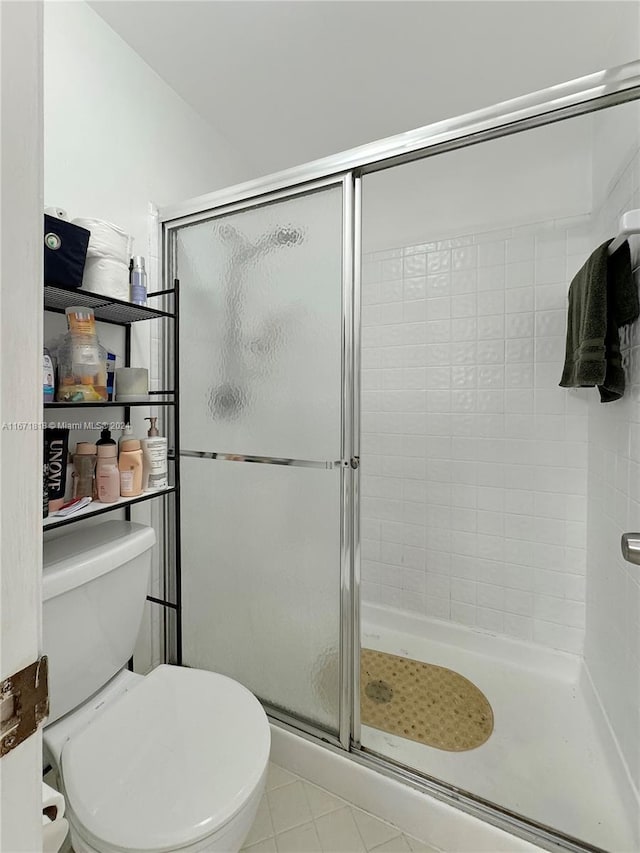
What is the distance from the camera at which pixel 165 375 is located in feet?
5.11

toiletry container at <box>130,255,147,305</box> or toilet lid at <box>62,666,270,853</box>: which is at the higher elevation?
toiletry container at <box>130,255,147,305</box>

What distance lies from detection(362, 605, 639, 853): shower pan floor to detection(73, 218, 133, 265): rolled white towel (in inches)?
65.3

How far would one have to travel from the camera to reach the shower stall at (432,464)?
4.00 ft

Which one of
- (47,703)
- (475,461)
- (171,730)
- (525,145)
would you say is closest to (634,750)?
(475,461)

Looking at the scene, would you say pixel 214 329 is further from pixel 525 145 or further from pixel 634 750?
pixel 634 750

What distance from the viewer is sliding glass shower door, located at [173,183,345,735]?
Result: 1.27 metres

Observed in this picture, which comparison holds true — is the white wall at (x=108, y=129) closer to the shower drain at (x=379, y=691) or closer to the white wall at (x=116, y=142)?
the white wall at (x=116, y=142)

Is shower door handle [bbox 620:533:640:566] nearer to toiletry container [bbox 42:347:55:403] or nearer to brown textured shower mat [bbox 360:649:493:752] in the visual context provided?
brown textured shower mat [bbox 360:649:493:752]

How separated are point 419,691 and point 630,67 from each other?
1998mm

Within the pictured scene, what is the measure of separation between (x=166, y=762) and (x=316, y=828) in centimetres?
57

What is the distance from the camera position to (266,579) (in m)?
1.40

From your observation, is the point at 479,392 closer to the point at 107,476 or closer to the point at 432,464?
the point at 432,464

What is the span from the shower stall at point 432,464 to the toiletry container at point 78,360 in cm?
43

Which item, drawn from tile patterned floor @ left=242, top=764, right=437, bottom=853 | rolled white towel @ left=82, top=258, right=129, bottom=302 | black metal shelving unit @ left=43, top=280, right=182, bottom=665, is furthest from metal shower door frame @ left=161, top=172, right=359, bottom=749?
rolled white towel @ left=82, top=258, right=129, bottom=302
